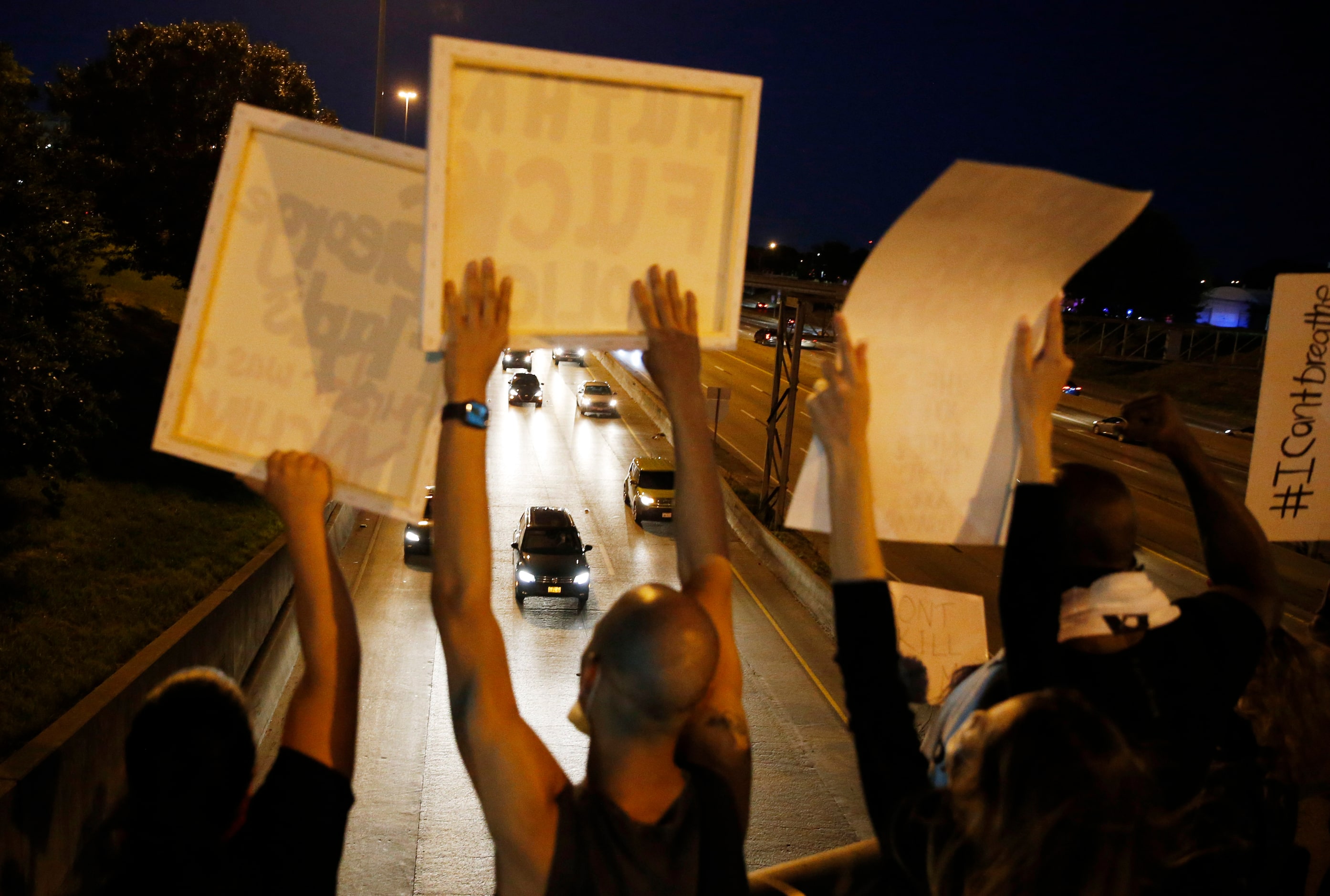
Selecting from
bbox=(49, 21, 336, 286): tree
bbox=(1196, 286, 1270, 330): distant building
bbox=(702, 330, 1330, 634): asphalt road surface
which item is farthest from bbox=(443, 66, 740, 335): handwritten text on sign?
bbox=(1196, 286, 1270, 330): distant building

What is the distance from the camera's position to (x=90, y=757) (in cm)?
789

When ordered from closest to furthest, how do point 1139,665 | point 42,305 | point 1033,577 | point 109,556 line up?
1. point 1033,577
2. point 1139,665
3. point 42,305
4. point 109,556

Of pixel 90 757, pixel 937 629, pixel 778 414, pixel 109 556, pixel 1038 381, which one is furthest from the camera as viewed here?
pixel 778 414

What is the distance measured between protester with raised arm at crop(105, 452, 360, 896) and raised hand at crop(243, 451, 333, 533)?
0.69 ft

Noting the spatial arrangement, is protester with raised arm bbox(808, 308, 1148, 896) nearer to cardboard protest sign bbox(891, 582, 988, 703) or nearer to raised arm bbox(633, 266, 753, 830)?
raised arm bbox(633, 266, 753, 830)

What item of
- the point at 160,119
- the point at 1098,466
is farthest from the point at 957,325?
the point at 160,119

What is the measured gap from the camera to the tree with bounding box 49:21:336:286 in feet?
77.9

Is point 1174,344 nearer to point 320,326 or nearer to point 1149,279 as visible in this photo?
point 1149,279

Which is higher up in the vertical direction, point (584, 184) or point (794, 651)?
point (584, 184)

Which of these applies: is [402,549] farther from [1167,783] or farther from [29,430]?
[1167,783]

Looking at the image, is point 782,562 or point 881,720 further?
point 782,562

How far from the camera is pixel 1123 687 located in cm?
230

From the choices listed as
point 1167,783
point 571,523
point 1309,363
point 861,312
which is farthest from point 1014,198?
point 571,523

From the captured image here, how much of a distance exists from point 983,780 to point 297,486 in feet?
5.62
